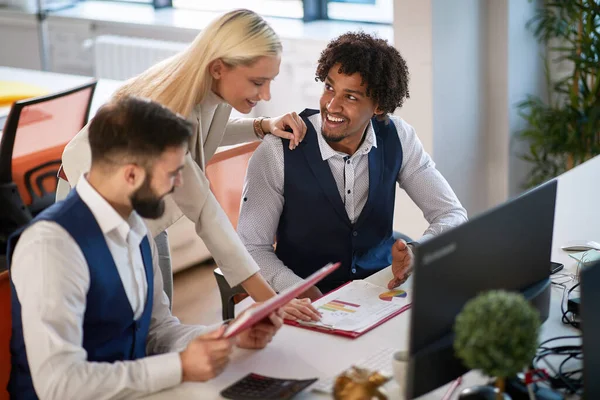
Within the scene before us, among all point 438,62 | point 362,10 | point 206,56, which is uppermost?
point 206,56

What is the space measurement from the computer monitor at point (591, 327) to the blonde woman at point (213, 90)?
1015mm

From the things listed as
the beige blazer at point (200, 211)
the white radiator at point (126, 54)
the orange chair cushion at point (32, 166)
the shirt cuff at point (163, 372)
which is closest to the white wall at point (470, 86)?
the orange chair cushion at point (32, 166)

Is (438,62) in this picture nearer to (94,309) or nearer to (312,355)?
(312,355)

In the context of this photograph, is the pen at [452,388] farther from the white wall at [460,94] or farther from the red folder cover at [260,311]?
the white wall at [460,94]

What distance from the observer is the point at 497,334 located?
1.50m

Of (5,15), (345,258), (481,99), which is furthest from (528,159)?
(5,15)

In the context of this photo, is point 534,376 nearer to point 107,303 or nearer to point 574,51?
point 107,303

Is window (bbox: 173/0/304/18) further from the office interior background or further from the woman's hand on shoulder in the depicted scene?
the woman's hand on shoulder

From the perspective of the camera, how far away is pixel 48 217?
6.15 feet

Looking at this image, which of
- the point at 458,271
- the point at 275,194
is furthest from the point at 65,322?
the point at 275,194

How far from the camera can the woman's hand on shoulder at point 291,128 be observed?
A: 2.77 metres

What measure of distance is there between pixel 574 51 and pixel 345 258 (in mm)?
2164

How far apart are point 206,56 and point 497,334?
1.19 m

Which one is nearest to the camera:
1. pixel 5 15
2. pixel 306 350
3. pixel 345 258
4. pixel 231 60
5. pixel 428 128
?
pixel 306 350
